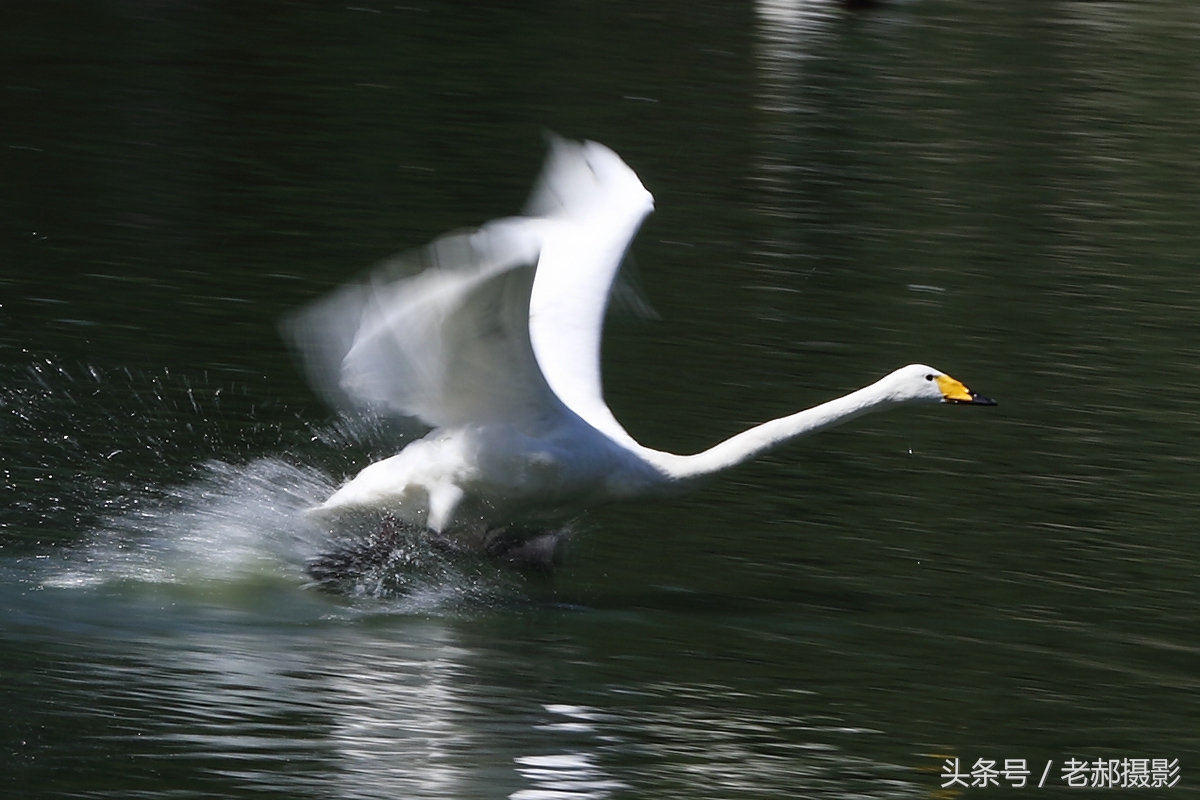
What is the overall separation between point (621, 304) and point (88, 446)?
138 inches

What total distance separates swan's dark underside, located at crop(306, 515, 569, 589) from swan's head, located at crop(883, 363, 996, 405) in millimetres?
1486

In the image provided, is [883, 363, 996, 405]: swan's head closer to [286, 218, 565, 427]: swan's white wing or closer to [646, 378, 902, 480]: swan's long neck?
[646, 378, 902, 480]: swan's long neck

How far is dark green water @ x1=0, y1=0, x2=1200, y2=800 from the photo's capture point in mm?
6547

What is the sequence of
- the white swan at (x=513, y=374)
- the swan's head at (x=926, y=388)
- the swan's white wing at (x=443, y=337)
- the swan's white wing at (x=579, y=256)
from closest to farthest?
the swan's white wing at (x=443, y=337)
the white swan at (x=513, y=374)
the swan's head at (x=926, y=388)
the swan's white wing at (x=579, y=256)

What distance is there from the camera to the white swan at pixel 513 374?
6715 mm

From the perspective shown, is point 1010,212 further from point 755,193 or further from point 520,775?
point 520,775

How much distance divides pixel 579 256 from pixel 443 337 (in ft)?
5.52

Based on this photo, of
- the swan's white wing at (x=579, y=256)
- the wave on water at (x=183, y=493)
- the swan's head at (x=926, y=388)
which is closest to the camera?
the wave on water at (x=183, y=493)

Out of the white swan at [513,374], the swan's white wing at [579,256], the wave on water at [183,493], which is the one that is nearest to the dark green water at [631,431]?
the wave on water at [183,493]

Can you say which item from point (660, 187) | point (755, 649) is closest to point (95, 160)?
point (660, 187)

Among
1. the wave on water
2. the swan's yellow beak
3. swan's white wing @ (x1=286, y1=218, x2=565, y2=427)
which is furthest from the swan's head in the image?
the wave on water

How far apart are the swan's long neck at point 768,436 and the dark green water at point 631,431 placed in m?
0.57

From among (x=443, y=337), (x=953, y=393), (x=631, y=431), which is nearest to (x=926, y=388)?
(x=953, y=393)

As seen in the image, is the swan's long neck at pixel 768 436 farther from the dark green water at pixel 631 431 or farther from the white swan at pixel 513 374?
the dark green water at pixel 631 431
